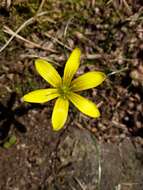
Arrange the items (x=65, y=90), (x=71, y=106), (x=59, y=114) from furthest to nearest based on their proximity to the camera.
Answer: (x=71, y=106) → (x=65, y=90) → (x=59, y=114)

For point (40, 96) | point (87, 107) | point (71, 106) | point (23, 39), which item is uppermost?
A: point (23, 39)

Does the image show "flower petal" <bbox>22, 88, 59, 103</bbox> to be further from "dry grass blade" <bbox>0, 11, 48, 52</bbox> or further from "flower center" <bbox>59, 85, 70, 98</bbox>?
"dry grass blade" <bbox>0, 11, 48, 52</bbox>

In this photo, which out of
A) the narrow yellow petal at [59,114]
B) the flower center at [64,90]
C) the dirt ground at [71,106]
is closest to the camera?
the narrow yellow petal at [59,114]

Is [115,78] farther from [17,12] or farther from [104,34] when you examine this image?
[17,12]

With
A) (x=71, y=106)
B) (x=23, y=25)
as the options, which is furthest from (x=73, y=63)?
(x=23, y=25)

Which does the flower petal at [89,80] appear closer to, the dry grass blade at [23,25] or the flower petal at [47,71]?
the flower petal at [47,71]

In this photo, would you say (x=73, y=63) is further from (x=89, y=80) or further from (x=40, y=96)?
(x=40, y=96)

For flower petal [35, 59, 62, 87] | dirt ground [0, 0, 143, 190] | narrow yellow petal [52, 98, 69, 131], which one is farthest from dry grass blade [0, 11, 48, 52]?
narrow yellow petal [52, 98, 69, 131]

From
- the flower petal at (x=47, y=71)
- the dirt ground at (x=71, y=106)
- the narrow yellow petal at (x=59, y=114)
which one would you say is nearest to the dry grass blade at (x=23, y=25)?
the dirt ground at (x=71, y=106)
